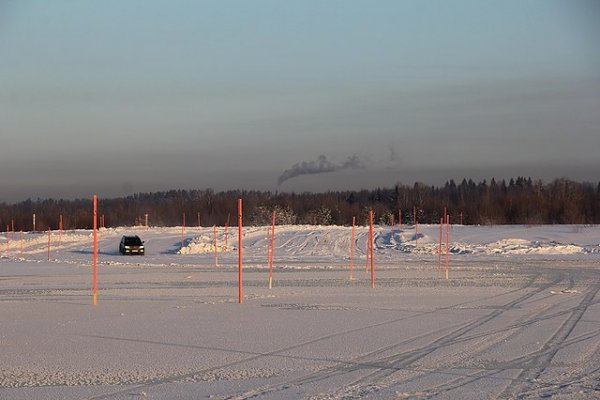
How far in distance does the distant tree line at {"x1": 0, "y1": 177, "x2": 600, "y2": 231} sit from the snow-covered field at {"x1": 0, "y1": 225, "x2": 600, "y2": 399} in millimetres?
74702

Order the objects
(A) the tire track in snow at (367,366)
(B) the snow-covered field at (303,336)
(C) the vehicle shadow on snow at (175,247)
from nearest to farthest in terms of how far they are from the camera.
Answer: (A) the tire track in snow at (367,366) → (B) the snow-covered field at (303,336) → (C) the vehicle shadow on snow at (175,247)

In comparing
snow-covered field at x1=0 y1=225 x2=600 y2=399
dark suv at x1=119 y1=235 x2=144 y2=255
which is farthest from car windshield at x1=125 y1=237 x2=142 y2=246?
snow-covered field at x1=0 y1=225 x2=600 y2=399

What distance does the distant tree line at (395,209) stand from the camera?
128375 mm

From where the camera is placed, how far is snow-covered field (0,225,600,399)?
417 inches

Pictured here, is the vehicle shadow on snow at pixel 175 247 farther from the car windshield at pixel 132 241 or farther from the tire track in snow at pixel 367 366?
the tire track in snow at pixel 367 366

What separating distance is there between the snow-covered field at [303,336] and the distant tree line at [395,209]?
74.7 meters

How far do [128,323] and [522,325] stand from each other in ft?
24.8

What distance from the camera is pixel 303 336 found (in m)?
15.2

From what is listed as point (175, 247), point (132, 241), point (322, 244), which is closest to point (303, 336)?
point (132, 241)

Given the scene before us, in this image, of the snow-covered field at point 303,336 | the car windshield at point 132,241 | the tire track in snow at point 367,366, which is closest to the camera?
the tire track in snow at point 367,366

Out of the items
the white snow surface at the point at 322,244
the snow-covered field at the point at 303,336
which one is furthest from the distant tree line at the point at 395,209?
the snow-covered field at the point at 303,336

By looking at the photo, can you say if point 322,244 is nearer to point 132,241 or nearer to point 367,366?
point 132,241

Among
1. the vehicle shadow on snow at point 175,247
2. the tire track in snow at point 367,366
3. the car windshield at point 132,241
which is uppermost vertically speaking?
the car windshield at point 132,241

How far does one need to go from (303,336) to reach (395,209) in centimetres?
13724
